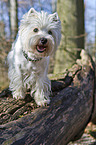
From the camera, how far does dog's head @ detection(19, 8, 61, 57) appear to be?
2471 mm

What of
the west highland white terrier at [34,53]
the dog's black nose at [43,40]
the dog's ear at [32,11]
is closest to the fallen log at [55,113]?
the west highland white terrier at [34,53]

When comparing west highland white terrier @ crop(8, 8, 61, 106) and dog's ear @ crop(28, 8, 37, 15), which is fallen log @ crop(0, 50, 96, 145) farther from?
dog's ear @ crop(28, 8, 37, 15)

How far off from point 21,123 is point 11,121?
0.16 m

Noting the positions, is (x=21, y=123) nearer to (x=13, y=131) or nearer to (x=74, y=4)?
(x=13, y=131)

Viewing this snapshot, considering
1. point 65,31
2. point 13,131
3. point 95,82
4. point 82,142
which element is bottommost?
point 82,142

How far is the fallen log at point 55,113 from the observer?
2.10 metres

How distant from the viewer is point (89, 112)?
3.86m

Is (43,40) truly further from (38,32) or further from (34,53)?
(34,53)

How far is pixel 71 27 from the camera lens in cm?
561

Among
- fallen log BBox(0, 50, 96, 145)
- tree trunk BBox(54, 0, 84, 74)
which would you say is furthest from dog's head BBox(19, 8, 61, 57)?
tree trunk BBox(54, 0, 84, 74)

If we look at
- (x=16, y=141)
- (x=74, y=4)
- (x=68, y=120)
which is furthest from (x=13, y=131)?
(x=74, y=4)

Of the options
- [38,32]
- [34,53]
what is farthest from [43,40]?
[34,53]

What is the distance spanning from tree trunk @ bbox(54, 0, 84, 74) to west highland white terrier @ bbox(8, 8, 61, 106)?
2.77 meters

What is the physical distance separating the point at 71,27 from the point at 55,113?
3907 mm
